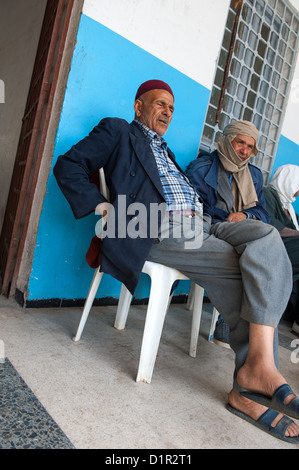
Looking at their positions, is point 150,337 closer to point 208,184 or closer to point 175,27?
point 208,184

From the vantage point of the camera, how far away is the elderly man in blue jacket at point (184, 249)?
132cm

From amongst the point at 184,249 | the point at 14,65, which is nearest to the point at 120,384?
the point at 184,249

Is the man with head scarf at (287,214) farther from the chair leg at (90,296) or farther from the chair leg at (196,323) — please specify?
the chair leg at (90,296)

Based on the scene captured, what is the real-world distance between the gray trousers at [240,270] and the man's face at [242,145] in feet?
2.91

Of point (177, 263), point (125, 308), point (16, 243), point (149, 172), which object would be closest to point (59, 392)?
point (177, 263)

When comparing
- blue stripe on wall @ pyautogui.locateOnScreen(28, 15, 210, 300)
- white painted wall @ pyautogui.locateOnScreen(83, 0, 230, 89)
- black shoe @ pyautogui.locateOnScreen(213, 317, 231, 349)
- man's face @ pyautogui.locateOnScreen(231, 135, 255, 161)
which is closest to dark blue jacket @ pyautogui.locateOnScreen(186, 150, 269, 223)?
man's face @ pyautogui.locateOnScreen(231, 135, 255, 161)

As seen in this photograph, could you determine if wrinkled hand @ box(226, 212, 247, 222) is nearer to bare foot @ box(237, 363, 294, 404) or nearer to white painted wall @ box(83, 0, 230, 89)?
bare foot @ box(237, 363, 294, 404)

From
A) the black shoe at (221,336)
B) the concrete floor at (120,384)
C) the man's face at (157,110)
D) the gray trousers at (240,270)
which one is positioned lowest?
the concrete floor at (120,384)

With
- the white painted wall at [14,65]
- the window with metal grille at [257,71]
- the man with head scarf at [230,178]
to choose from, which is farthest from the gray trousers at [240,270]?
the white painted wall at [14,65]

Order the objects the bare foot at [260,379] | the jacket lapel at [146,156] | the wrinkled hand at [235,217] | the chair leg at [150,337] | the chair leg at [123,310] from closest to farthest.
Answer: the bare foot at [260,379] → the chair leg at [150,337] → the jacket lapel at [146,156] → the chair leg at [123,310] → the wrinkled hand at [235,217]

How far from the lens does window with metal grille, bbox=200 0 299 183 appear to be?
9.87ft

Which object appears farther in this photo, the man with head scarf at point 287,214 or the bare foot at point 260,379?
the man with head scarf at point 287,214

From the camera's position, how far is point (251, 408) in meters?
1.39

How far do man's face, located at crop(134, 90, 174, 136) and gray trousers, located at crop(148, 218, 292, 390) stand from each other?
0.57m
